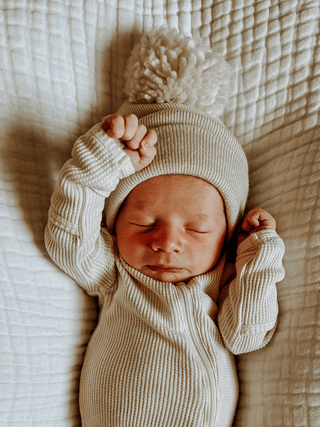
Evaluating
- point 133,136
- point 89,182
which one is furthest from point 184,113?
point 89,182

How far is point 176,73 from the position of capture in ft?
3.41

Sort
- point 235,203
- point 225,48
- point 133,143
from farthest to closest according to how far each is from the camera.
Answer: point 225,48 → point 235,203 → point 133,143

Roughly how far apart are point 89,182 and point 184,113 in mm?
306

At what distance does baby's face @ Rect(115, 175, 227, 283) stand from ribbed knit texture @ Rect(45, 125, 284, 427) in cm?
4

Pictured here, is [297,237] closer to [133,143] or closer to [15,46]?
[133,143]

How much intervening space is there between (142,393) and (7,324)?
0.34 meters

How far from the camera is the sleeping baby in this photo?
0.93 metres

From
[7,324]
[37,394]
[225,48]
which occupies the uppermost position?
[225,48]

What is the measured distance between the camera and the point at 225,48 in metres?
1.23

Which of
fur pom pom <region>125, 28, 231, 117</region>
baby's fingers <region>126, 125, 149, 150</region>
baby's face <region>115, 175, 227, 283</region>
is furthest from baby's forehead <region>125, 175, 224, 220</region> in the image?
fur pom pom <region>125, 28, 231, 117</region>

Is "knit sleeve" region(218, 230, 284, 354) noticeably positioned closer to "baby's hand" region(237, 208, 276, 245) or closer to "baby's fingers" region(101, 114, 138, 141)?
"baby's hand" region(237, 208, 276, 245)

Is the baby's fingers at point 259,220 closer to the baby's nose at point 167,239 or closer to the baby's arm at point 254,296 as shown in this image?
the baby's arm at point 254,296

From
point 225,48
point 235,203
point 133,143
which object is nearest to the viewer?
point 133,143

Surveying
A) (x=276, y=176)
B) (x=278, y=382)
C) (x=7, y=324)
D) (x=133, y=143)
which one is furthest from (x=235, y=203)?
(x=7, y=324)
